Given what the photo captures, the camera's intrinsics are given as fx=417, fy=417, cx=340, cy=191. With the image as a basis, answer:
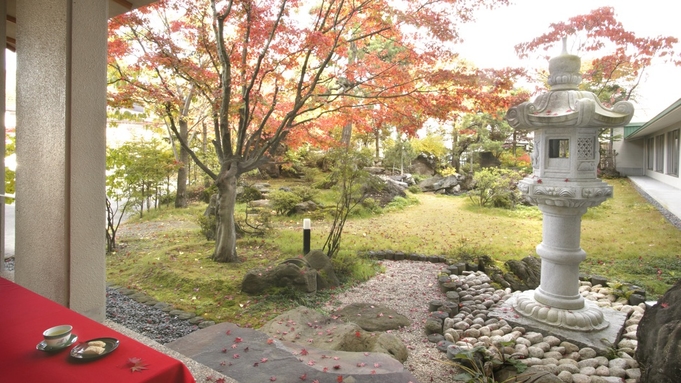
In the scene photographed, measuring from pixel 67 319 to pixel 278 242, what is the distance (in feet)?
17.6

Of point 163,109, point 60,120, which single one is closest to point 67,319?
point 60,120

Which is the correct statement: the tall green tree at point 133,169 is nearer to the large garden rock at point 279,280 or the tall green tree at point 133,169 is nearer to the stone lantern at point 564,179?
the large garden rock at point 279,280

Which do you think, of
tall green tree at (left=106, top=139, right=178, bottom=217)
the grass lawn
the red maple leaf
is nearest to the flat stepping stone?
the grass lawn

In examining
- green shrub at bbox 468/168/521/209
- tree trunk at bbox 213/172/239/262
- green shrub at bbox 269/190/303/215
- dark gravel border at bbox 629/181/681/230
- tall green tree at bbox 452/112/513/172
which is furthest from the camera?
tall green tree at bbox 452/112/513/172

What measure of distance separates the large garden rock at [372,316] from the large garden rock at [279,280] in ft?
1.97

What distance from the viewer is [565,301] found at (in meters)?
3.79

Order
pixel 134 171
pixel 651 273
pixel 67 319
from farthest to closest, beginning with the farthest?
pixel 134 171
pixel 651 273
pixel 67 319

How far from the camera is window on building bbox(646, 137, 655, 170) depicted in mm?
15359

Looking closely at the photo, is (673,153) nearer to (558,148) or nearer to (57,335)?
(558,148)

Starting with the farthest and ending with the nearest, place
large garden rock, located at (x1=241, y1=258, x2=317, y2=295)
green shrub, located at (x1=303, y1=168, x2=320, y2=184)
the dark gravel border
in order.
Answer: green shrub, located at (x1=303, y1=168, x2=320, y2=184) < the dark gravel border < large garden rock, located at (x1=241, y1=258, x2=317, y2=295)

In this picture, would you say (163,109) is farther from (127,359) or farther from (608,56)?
(608,56)

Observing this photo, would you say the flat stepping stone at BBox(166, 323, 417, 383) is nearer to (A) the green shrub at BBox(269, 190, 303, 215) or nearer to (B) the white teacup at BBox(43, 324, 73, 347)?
(B) the white teacup at BBox(43, 324, 73, 347)

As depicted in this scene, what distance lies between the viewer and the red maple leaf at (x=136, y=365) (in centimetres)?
126

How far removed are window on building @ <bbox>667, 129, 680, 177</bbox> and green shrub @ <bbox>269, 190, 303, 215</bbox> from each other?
35.1 feet
